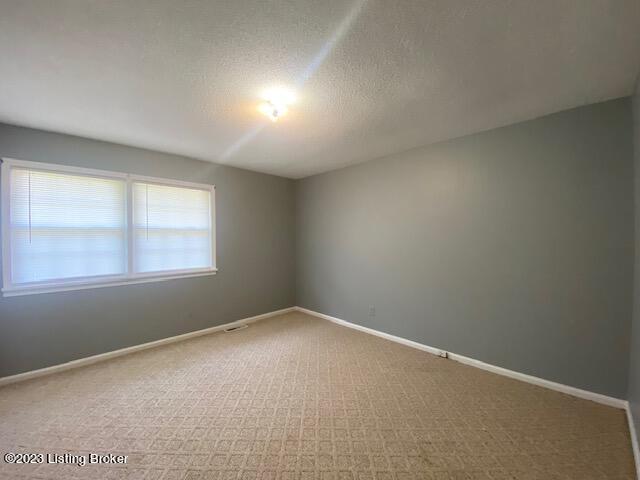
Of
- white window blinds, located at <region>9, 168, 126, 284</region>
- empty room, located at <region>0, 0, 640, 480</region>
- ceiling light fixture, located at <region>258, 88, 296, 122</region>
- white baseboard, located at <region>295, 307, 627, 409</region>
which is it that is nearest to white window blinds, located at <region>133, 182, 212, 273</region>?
empty room, located at <region>0, 0, 640, 480</region>

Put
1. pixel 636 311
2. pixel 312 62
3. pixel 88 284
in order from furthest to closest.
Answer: pixel 88 284 < pixel 636 311 < pixel 312 62

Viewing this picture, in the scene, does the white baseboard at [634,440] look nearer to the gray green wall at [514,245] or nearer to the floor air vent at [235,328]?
the gray green wall at [514,245]

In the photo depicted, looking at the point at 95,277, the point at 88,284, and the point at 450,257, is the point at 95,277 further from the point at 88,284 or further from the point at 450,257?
the point at 450,257

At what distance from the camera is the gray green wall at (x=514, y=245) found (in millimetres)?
2012

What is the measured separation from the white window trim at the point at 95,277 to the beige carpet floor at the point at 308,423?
881 mm

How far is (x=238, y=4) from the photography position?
3.82ft

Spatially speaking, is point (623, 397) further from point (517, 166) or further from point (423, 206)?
point (423, 206)

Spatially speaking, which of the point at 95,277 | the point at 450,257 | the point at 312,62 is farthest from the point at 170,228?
the point at 450,257

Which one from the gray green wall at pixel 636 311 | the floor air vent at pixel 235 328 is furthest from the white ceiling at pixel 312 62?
the floor air vent at pixel 235 328

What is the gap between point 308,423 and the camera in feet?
6.00

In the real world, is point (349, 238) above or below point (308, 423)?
above

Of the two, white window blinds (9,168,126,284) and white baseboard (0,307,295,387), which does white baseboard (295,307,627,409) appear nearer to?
white baseboard (0,307,295,387)

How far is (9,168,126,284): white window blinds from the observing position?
2.43 metres

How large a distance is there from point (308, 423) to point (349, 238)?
2.52 m
